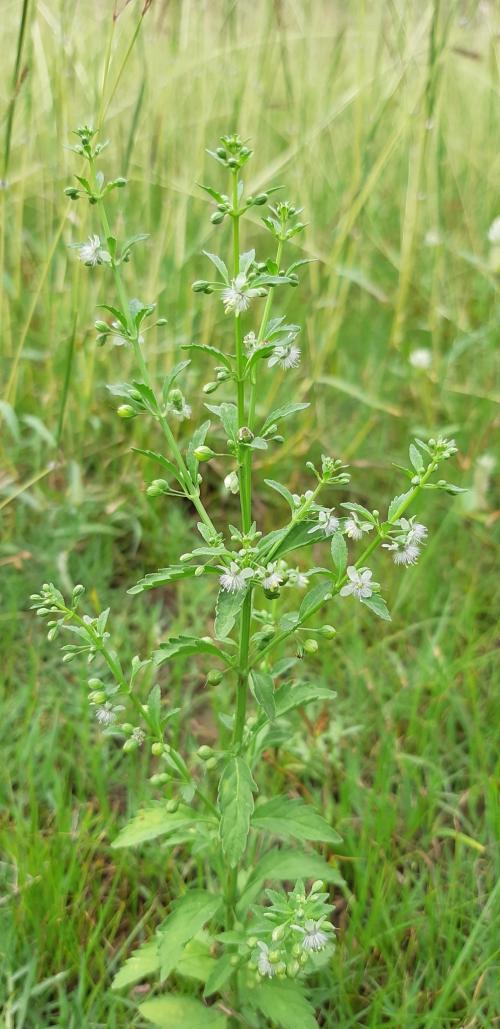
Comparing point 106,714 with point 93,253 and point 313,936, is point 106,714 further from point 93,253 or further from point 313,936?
point 93,253

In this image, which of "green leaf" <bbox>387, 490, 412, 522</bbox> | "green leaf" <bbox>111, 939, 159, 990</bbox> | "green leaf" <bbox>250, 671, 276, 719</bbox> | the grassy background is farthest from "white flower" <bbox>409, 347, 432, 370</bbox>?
"green leaf" <bbox>111, 939, 159, 990</bbox>

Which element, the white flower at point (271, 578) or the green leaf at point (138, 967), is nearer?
the white flower at point (271, 578)

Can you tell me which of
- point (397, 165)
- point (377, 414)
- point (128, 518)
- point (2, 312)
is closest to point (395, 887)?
point (128, 518)

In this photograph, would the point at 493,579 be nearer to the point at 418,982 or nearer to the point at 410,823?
the point at 410,823

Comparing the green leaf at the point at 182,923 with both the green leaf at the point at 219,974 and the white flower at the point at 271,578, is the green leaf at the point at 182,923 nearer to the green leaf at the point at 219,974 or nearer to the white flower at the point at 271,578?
the green leaf at the point at 219,974

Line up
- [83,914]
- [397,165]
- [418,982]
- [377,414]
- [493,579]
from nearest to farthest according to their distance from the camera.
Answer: [418,982] → [83,914] → [493,579] → [377,414] → [397,165]

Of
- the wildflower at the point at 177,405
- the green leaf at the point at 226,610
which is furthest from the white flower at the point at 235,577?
the wildflower at the point at 177,405
